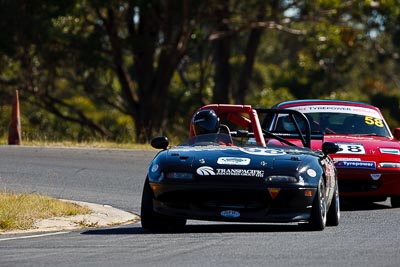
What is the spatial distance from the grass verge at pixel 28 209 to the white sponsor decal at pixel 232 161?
78.9 inches

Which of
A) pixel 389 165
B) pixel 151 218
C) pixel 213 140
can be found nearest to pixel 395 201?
pixel 389 165

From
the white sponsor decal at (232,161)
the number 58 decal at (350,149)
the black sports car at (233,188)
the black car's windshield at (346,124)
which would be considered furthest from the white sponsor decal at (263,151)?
the black car's windshield at (346,124)

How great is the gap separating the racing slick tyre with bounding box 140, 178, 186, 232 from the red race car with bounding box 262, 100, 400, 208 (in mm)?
2772

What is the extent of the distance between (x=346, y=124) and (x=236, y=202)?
516 cm

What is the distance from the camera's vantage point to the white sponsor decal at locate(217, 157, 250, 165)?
11.4 m

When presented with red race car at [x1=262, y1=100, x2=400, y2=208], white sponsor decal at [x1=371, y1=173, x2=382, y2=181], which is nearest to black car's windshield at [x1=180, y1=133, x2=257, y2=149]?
red race car at [x1=262, y1=100, x2=400, y2=208]

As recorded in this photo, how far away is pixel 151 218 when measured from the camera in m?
11.5

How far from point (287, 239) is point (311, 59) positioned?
33.2 m

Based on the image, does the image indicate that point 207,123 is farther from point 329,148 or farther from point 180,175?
point 180,175

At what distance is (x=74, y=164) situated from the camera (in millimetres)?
19422

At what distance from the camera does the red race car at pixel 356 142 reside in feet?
48.3

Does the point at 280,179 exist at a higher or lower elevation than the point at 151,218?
higher

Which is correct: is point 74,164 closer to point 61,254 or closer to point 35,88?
point 61,254

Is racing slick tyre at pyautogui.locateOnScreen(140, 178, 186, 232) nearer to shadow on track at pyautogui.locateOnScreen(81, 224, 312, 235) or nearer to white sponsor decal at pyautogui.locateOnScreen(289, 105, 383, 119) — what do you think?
shadow on track at pyautogui.locateOnScreen(81, 224, 312, 235)
